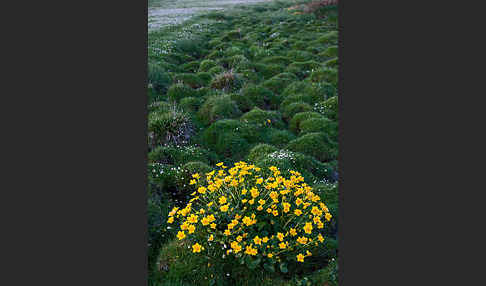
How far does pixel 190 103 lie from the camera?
1075cm

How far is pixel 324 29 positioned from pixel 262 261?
1864cm

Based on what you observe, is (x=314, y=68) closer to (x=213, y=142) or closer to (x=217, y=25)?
(x=213, y=142)

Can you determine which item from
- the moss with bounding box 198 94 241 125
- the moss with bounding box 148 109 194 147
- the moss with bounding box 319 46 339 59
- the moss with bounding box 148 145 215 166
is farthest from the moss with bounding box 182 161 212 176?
the moss with bounding box 319 46 339 59

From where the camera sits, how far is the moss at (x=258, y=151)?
305 inches

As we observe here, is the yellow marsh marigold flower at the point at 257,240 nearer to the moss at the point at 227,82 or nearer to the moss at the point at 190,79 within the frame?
the moss at the point at 227,82

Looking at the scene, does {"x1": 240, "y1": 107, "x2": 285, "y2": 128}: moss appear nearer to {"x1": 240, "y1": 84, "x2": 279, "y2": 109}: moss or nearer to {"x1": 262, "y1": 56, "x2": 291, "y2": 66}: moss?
{"x1": 240, "y1": 84, "x2": 279, "y2": 109}: moss

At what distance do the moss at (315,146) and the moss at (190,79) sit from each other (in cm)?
533

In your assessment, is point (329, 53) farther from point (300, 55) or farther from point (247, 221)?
point (247, 221)

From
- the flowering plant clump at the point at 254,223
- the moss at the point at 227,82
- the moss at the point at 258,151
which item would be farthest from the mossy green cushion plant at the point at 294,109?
the flowering plant clump at the point at 254,223

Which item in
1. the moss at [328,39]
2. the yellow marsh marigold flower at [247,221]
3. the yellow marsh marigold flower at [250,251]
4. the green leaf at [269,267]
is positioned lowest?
the green leaf at [269,267]

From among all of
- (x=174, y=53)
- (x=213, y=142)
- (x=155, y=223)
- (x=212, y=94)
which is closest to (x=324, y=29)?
(x=174, y=53)

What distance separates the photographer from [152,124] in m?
8.82

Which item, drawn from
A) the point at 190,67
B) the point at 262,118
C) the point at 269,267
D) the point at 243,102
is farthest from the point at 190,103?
the point at 269,267

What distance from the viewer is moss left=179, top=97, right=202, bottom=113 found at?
10.5m
